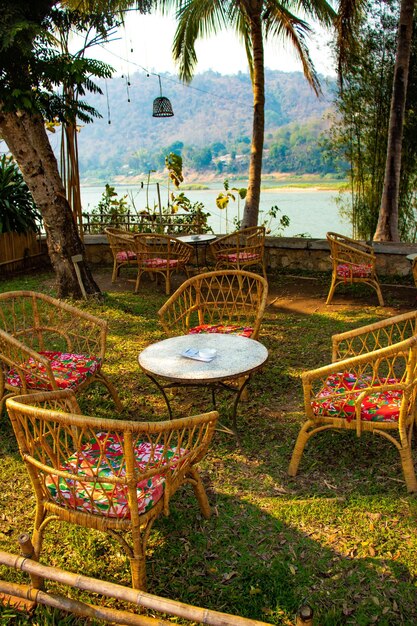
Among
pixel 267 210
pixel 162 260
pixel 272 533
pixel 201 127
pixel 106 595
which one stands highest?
pixel 201 127

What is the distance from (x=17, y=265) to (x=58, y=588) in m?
6.29

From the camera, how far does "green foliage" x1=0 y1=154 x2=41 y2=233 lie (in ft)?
24.9

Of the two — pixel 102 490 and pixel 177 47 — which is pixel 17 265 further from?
pixel 102 490

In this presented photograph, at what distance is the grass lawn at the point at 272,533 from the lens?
2.23m

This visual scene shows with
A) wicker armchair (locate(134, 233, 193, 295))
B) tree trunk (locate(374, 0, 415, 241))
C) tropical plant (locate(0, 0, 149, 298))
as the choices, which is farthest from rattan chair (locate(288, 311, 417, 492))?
→ tree trunk (locate(374, 0, 415, 241))

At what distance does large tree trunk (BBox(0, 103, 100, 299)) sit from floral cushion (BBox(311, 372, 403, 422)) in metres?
3.97

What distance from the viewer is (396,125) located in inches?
293

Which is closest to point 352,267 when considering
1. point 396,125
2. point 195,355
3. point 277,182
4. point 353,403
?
point 396,125

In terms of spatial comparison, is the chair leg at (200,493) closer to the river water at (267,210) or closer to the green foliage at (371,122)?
the river water at (267,210)

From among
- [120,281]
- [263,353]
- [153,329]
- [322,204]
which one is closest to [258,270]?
[120,281]

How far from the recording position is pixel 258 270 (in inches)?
301

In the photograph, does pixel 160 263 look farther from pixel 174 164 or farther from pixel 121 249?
pixel 174 164

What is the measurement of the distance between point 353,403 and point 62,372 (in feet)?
5.74

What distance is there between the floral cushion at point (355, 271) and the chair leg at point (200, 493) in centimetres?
361
